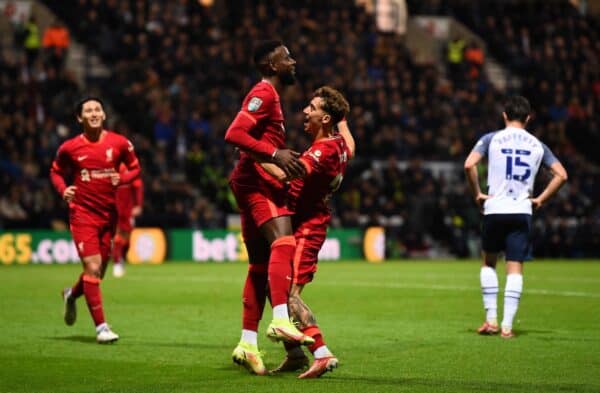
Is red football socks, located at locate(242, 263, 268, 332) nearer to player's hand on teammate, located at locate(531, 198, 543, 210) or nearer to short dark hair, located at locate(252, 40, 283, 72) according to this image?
short dark hair, located at locate(252, 40, 283, 72)

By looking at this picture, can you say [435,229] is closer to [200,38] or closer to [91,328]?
[200,38]

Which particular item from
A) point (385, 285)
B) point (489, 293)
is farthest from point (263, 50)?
point (385, 285)

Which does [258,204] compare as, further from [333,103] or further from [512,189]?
[512,189]

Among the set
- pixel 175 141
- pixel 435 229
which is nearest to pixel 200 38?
pixel 175 141

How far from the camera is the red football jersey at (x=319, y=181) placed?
8.96 meters

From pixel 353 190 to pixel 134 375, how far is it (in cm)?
2326

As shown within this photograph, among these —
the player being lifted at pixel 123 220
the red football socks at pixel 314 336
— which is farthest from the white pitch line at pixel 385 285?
the red football socks at pixel 314 336

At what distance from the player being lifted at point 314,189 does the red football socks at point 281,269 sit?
0.95ft

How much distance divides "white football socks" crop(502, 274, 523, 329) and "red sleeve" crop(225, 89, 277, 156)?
392cm

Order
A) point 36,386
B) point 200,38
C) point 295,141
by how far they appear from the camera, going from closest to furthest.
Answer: point 36,386
point 295,141
point 200,38

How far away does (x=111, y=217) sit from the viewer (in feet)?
39.0

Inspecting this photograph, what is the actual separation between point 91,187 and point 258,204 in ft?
11.7

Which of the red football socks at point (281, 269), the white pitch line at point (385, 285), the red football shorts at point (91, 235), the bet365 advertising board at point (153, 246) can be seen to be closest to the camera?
the red football socks at point (281, 269)

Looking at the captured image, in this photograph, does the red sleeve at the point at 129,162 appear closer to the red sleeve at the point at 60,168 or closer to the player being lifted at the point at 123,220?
the red sleeve at the point at 60,168
